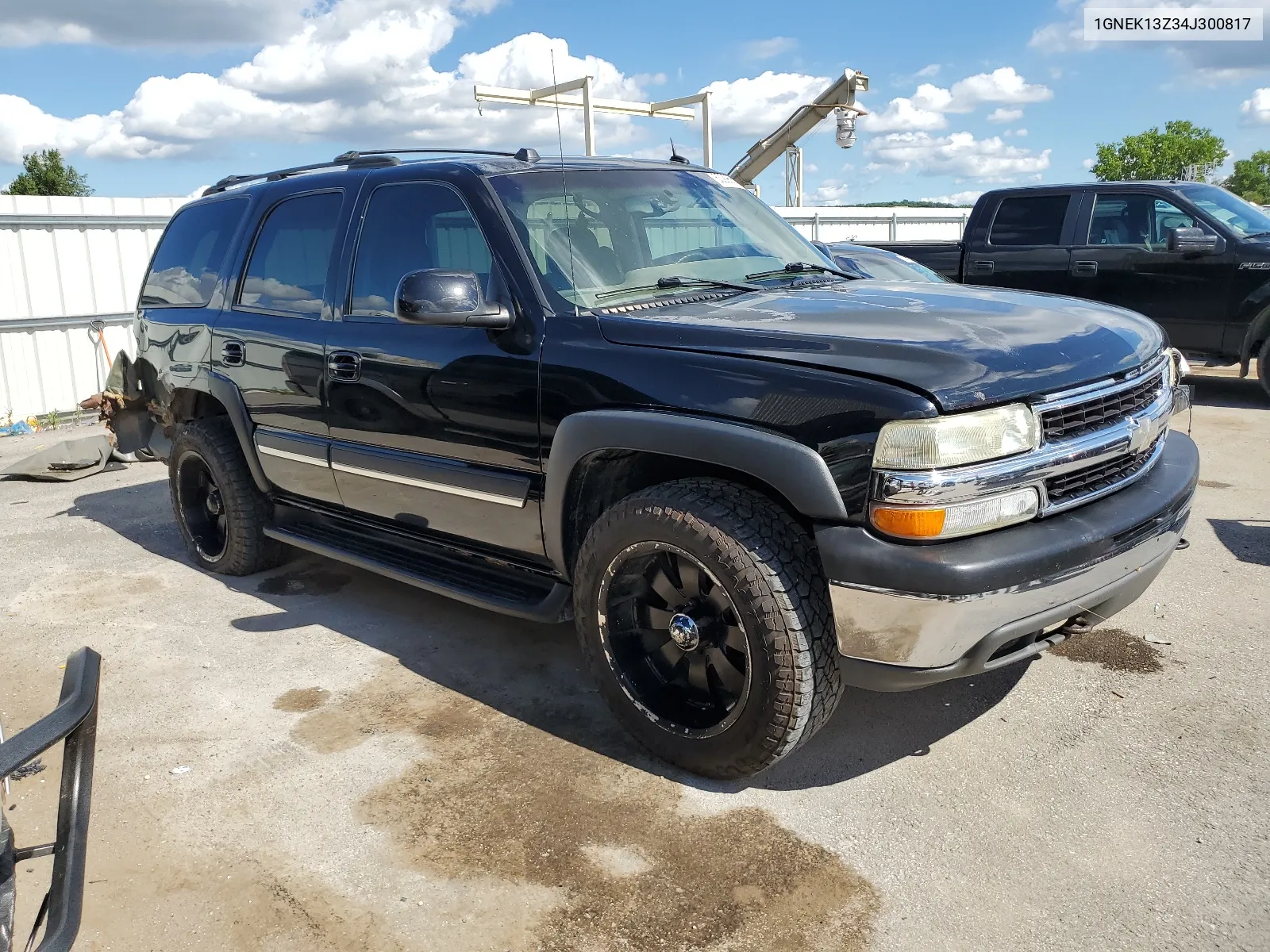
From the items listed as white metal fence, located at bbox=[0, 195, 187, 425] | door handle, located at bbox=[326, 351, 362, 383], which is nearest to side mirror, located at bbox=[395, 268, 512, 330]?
door handle, located at bbox=[326, 351, 362, 383]

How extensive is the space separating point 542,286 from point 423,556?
52.4 inches

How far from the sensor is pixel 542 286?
3500mm

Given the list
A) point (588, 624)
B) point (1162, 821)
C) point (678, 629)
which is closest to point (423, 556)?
point (588, 624)

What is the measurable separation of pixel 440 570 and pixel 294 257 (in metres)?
1.67

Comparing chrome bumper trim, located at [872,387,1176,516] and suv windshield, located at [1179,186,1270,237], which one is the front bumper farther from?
suv windshield, located at [1179,186,1270,237]

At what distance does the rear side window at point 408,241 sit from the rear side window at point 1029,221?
7.46 metres

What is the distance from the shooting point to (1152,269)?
29.9ft

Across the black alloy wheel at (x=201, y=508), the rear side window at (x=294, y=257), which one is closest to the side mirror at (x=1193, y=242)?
the rear side window at (x=294, y=257)

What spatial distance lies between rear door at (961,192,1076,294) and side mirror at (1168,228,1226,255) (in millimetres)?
981

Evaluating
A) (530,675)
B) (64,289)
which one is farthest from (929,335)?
(64,289)

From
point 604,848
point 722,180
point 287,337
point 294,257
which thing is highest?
point 722,180

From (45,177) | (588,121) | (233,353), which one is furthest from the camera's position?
(45,177)

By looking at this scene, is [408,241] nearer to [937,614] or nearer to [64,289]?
[937,614]

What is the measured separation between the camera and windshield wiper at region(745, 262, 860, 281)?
3861 millimetres
